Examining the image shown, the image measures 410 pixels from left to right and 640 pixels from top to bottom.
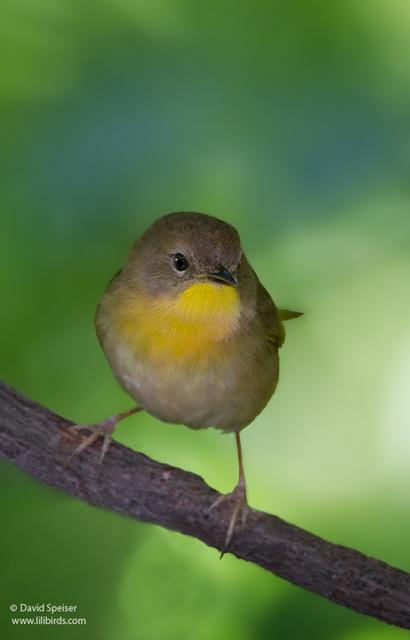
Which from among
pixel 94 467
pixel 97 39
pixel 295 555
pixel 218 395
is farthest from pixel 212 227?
pixel 97 39

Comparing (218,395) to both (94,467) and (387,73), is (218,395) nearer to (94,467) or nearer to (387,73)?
(94,467)

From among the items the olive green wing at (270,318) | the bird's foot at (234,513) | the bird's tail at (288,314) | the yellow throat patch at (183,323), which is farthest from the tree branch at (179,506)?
the bird's tail at (288,314)

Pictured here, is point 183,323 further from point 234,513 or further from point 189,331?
point 234,513

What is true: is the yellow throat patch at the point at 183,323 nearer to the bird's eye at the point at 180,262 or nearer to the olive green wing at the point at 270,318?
the bird's eye at the point at 180,262

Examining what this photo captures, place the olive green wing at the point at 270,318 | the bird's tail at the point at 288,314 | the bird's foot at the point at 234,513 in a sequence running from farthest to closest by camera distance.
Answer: the bird's tail at the point at 288,314 < the olive green wing at the point at 270,318 < the bird's foot at the point at 234,513

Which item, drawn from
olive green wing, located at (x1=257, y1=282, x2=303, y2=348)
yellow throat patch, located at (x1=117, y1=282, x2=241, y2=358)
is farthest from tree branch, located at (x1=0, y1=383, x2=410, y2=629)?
olive green wing, located at (x1=257, y1=282, x2=303, y2=348)

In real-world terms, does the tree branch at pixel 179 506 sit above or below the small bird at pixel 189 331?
below

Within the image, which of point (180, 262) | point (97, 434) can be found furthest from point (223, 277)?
point (97, 434)
